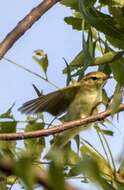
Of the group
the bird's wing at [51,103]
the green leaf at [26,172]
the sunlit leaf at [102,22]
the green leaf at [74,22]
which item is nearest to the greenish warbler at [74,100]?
the bird's wing at [51,103]

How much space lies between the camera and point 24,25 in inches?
56.1

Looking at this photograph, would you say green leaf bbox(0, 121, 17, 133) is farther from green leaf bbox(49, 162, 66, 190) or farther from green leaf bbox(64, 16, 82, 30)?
green leaf bbox(49, 162, 66, 190)

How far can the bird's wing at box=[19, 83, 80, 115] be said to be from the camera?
1565mm

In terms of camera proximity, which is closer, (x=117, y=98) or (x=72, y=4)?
(x=117, y=98)

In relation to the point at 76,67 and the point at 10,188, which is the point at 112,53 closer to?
the point at 76,67

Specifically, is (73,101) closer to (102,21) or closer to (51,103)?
(51,103)

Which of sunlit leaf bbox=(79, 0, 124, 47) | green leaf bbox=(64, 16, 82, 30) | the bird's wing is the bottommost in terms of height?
the bird's wing

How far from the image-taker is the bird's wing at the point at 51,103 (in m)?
1.57

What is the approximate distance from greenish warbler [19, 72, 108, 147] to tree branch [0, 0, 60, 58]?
0.23 metres

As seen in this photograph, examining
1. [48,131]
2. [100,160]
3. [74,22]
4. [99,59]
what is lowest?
[100,160]

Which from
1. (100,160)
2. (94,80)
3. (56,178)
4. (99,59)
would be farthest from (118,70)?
(56,178)

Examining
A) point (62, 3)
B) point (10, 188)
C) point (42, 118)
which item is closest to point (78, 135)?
point (42, 118)

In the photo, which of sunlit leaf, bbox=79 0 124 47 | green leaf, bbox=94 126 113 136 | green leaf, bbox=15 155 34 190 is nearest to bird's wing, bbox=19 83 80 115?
green leaf, bbox=94 126 113 136

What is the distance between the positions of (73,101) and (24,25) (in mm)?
467
